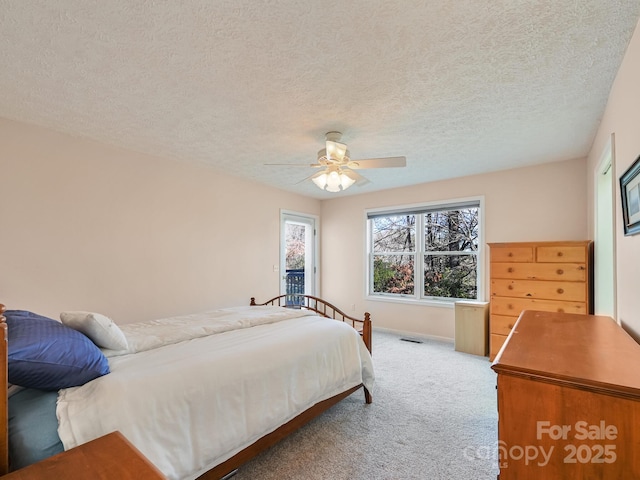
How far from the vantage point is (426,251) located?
16.7 feet

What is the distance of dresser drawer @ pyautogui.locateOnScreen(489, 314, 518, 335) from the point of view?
3.68 meters

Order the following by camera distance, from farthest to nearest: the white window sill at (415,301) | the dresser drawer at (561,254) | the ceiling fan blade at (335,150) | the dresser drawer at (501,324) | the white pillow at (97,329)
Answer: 1. the white window sill at (415,301)
2. the dresser drawer at (501,324)
3. the dresser drawer at (561,254)
4. the ceiling fan blade at (335,150)
5. the white pillow at (97,329)

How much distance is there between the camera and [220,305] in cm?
434

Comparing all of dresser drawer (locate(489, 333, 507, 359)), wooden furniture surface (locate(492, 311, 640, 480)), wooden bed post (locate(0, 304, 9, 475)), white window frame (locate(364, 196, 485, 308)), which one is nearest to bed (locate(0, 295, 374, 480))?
wooden bed post (locate(0, 304, 9, 475))

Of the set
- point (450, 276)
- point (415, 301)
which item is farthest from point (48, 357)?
point (450, 276)

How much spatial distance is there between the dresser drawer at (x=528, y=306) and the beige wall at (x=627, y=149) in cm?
140

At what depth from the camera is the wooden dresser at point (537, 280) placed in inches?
128

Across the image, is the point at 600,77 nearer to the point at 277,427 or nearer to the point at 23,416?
the point at 277,427

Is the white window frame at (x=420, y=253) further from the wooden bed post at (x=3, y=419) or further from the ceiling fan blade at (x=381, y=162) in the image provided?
the wooden bed post at (x=3, y=419)

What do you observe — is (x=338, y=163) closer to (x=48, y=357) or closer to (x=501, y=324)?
(x=48, y=357)

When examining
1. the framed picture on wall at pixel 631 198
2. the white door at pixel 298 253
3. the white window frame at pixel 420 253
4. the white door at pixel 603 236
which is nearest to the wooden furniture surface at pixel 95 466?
the framed picture on wall at pixel 631 198

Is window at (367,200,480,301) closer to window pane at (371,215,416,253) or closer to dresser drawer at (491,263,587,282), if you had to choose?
window pane at (371,215,416,253)

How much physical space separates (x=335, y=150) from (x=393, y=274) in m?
3.25

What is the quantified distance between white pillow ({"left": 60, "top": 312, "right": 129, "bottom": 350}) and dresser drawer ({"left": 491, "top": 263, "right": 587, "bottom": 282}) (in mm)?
3833
